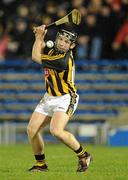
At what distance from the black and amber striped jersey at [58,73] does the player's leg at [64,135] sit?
34 cm

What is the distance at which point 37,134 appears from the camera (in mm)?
10375

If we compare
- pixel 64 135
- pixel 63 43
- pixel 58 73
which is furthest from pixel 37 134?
pixel 63 43

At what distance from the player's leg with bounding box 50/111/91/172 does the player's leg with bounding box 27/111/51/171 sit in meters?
0.20

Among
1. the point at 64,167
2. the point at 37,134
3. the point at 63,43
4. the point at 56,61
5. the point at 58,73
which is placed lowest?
the point at 64,167

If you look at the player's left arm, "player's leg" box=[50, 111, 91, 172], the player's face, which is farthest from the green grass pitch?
the player's face

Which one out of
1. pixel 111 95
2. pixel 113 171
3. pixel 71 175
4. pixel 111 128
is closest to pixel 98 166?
pixel 113 171

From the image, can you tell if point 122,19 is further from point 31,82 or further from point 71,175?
point 71,175

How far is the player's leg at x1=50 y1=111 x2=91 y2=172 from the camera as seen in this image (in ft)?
33.1

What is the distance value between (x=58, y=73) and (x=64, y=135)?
34.4 inches

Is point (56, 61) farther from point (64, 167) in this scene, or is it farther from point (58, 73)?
point (64, 167)

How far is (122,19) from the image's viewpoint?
2003 centimetres

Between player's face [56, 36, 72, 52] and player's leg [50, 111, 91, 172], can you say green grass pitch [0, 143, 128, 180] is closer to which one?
player's leg [50, 111, 91, 172]

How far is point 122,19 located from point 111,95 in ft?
7.26

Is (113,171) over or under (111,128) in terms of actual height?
over
